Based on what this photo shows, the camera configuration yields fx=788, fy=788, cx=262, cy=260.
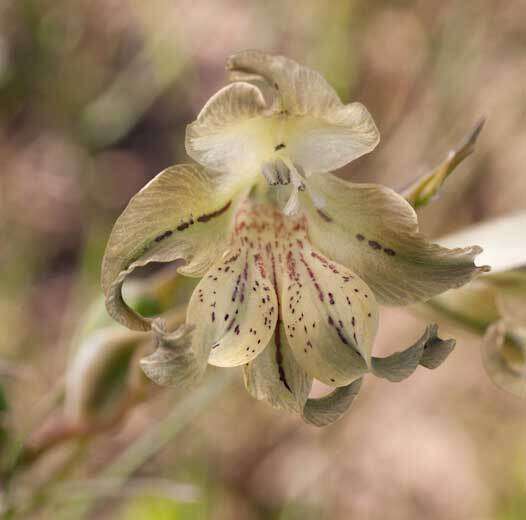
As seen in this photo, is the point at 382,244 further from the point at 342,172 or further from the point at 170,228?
the point at 342,172

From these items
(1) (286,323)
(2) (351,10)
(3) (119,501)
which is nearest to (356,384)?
(1) (286,323)

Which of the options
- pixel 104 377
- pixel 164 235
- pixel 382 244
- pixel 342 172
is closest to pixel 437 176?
pixel 382 244

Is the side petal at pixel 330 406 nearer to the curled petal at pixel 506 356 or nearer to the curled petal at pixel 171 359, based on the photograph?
the curled petal at pixel 171 359

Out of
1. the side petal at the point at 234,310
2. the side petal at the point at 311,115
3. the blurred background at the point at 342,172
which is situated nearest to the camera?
the side petal at the point at 311,115

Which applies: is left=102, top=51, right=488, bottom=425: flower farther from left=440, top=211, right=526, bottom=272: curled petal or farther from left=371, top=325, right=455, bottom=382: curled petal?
left=440, top=211, right=526, bottom=272: curled petal

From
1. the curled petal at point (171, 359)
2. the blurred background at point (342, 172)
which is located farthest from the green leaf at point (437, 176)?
the blurred background at point (342, 172)
